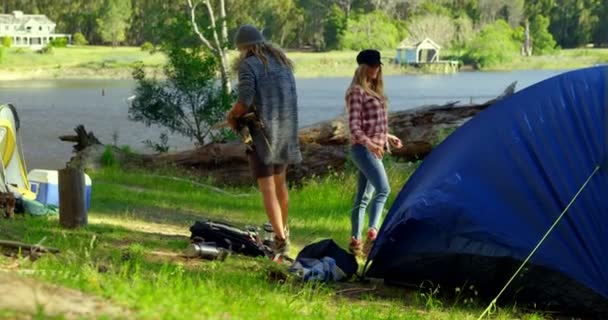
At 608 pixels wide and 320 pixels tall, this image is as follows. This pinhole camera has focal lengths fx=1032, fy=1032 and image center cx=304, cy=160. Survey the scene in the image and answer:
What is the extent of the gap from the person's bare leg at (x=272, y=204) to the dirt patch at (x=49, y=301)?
286 cm

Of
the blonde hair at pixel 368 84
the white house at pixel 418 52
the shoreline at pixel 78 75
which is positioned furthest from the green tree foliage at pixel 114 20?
the blonde hair at pixel 368 84

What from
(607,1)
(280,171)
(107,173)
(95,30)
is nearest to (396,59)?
(607,1)

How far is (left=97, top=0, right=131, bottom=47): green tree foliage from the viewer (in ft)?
272

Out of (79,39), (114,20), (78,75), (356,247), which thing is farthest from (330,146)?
(79,39)

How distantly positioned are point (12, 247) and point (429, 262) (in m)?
2.54

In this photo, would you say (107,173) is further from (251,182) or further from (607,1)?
(607,1)

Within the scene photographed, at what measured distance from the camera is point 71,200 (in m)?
7.62

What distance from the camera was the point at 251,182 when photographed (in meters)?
13.9

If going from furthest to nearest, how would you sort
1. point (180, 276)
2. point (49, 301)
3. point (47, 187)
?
point (47, 187), point (180, 276), point (49, 301)

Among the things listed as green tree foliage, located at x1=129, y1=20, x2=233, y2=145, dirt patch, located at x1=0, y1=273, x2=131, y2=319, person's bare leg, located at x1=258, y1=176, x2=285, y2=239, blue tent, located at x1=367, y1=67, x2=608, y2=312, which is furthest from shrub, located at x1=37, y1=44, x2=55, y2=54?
dirt patch, located at x1=0, y1=273, x2=131, y2=319

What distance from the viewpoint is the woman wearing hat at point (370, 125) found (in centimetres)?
743

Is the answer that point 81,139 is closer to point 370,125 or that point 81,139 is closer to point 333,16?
point 370,125

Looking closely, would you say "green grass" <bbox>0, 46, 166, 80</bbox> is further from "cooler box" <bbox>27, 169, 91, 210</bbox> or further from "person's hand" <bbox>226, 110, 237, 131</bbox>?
"person's hand" <bbox>226, 110, 237, 131</bbox>

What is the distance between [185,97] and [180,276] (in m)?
15.3
